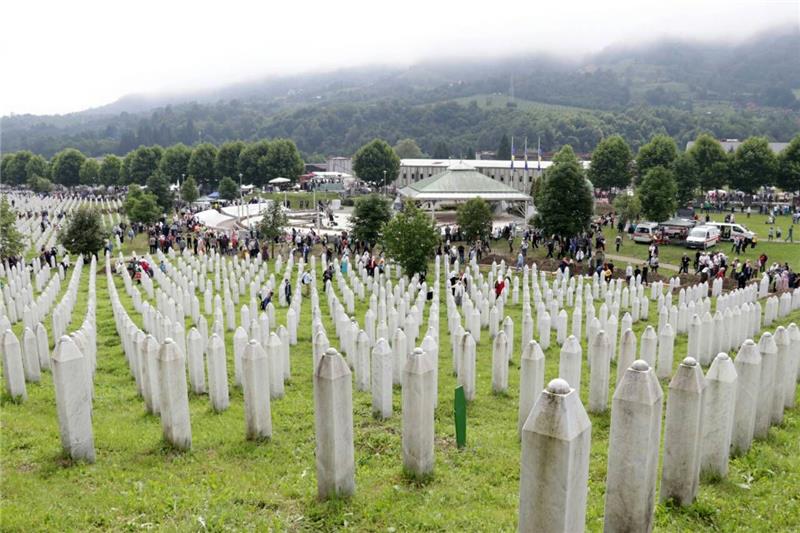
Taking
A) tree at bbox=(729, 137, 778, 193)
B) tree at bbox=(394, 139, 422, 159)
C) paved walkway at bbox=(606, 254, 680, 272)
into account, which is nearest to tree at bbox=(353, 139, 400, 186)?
tree at bbox=(729, 137, 778, 193)

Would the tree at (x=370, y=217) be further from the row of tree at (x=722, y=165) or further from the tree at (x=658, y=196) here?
the row of tree at (x=722, y=165)

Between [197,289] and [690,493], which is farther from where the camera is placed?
[197,289]

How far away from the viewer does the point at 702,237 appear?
35375 mm

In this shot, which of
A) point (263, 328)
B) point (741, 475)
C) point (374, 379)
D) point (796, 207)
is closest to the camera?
point (741, 475)

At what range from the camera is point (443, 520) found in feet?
20.7

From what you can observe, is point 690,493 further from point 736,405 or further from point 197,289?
point 197,289

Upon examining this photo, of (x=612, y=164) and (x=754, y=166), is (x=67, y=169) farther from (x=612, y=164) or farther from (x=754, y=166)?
(x=754, y=166)

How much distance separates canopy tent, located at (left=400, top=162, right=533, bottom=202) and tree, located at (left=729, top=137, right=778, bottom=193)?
2137 cm

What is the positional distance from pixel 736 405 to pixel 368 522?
4.71 metres

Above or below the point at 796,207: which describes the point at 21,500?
above

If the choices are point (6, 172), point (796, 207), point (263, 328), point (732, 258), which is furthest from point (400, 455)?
point (6, 172)

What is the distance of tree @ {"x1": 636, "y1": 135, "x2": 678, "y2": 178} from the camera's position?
60.5 metres

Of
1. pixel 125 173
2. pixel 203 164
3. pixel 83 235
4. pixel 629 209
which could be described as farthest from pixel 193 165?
pixel 629 209

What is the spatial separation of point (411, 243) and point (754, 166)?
4494 centimetres
